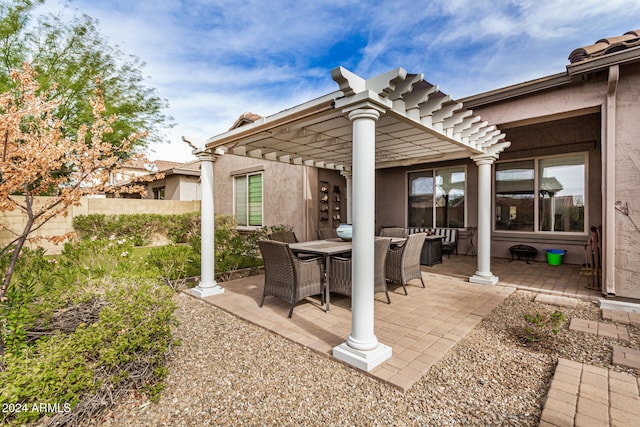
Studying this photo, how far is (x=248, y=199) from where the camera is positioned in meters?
10.2

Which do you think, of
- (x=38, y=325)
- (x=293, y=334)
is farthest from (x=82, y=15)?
(x=293, y=334)

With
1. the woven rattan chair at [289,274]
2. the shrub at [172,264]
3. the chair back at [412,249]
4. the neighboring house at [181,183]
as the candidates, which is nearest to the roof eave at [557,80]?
the chair back at [412,249]

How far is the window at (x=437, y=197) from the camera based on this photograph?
8.99 metres

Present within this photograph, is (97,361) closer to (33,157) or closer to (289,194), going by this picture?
(33,157)

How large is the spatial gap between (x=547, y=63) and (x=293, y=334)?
8402 millimetres

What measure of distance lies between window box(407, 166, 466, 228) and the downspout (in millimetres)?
4553

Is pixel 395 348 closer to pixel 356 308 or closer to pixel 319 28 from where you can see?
pixel 356 308

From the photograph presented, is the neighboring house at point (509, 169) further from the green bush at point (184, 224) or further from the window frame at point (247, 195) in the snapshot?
the green bush at point (184, 224)

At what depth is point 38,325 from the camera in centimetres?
255

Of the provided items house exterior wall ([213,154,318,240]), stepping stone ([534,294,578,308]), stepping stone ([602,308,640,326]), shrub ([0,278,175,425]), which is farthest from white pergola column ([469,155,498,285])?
shrub ([0,278,175,425])

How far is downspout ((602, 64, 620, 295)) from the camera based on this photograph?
4.23 m

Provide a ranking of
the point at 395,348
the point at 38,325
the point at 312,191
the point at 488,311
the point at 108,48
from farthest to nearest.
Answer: the point at 108,48 < the point at 312,191 < the point at 488,311 < the point at 395,348 < the point at 38,325

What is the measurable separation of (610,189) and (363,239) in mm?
3995

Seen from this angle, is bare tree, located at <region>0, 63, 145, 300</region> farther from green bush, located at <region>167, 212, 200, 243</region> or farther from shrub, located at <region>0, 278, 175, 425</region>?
green bush, located at <region>167, 212, 200, 243</region>
